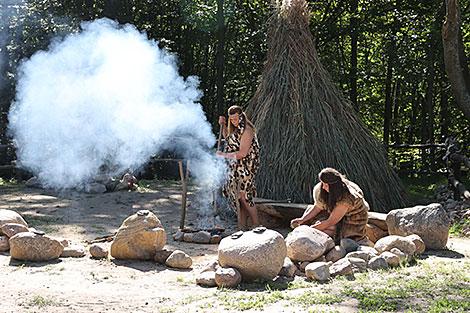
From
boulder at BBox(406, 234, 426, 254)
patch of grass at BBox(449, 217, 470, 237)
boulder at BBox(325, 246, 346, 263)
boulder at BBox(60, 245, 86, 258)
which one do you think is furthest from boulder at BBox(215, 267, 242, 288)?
patch of grass at BBox(449, 217, 470, 237)

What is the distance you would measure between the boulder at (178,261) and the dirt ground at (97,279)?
0.07 metres

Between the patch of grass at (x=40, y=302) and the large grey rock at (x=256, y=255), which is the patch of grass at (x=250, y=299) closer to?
the large grey rock at (x=256, y=255)

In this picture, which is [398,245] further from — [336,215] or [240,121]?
[240,121]

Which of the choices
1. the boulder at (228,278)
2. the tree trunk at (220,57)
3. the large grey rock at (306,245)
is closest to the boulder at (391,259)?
the large grey rock at (306,245)

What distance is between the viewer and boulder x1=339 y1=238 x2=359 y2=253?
19.1 ft

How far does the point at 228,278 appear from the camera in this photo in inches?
192

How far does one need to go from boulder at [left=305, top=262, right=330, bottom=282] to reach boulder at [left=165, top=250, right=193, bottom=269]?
1171 millimetres

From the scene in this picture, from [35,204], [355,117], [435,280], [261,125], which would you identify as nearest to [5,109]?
[35,204]

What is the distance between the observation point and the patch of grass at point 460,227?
24.7ft

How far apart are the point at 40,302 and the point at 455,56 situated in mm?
7925

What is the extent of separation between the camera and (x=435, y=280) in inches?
196

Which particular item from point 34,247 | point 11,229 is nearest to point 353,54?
point 11,229

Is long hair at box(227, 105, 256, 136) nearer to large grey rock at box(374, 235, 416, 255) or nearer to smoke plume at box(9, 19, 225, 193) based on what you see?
smoke plume at box(9, 19, 225, 193)

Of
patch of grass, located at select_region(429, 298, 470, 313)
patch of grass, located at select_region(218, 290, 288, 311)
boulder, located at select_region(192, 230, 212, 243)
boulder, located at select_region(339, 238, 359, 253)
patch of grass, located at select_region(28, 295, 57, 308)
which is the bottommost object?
patch of grass, located at select_region(28, 295, 57, 308)
